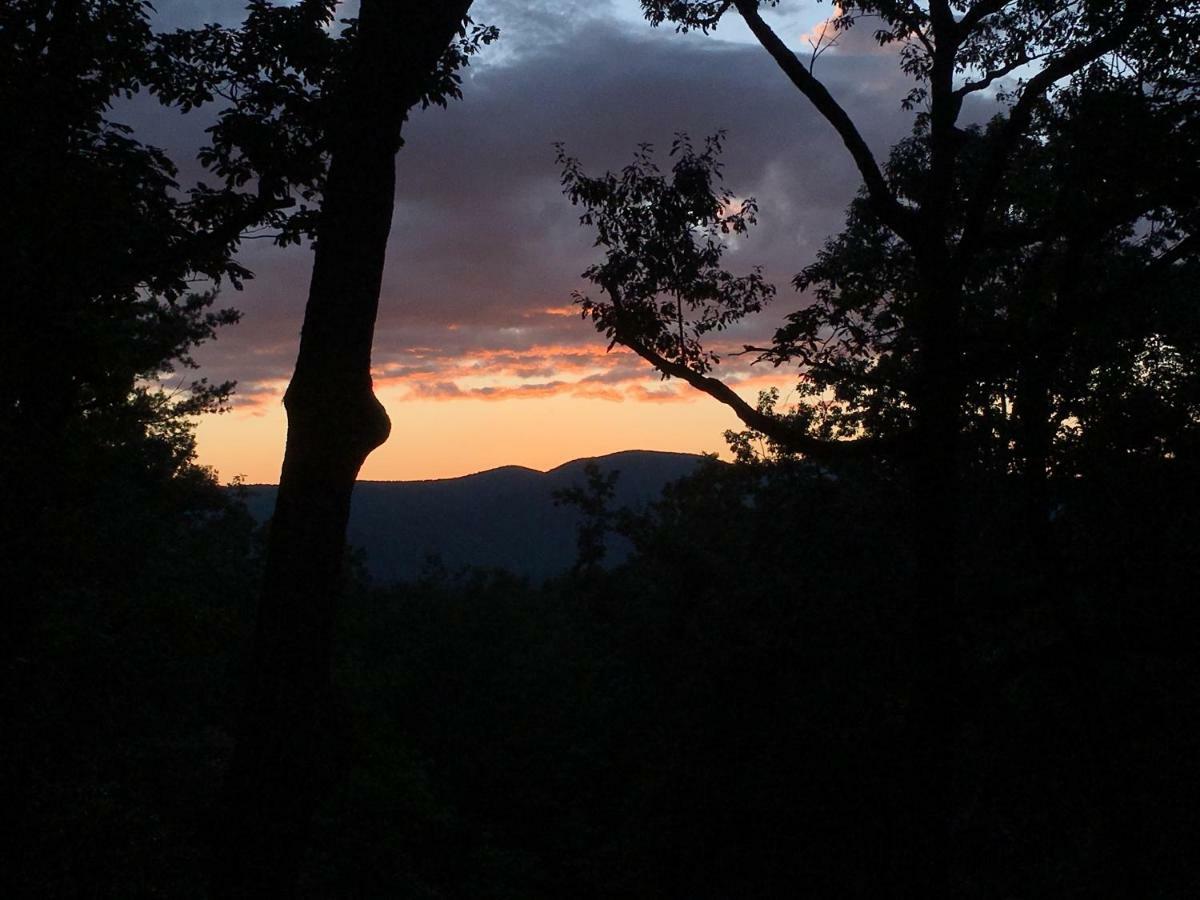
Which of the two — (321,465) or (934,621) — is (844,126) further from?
(321,465)

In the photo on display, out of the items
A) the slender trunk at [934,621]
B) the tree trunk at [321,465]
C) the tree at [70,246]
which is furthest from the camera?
the slender trunk at [934,621]

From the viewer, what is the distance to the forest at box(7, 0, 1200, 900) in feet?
19.8

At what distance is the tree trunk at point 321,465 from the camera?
5445 mm

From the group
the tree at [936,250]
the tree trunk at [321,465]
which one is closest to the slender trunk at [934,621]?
the tree at [936,250]

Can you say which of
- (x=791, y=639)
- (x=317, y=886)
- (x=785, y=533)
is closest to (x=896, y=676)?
(x=791, y=639)

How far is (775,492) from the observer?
24.1 meters

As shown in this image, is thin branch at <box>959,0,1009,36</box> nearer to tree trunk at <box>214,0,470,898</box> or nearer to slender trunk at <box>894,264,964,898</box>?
slender trunk at <box>894,264,964,898</box>

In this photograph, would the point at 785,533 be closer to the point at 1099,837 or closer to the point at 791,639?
the point at 791,639

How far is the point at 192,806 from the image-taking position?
1936cm

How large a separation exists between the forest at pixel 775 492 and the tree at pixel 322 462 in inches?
0.7

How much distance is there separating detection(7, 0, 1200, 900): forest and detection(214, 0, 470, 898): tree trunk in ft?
0.06

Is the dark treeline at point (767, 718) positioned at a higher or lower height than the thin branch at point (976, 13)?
lower

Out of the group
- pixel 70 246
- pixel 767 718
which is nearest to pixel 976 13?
pixel 70 246

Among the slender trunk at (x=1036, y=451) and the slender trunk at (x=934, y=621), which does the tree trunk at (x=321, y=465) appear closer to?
the slender trunk at (x=934, y=621)
